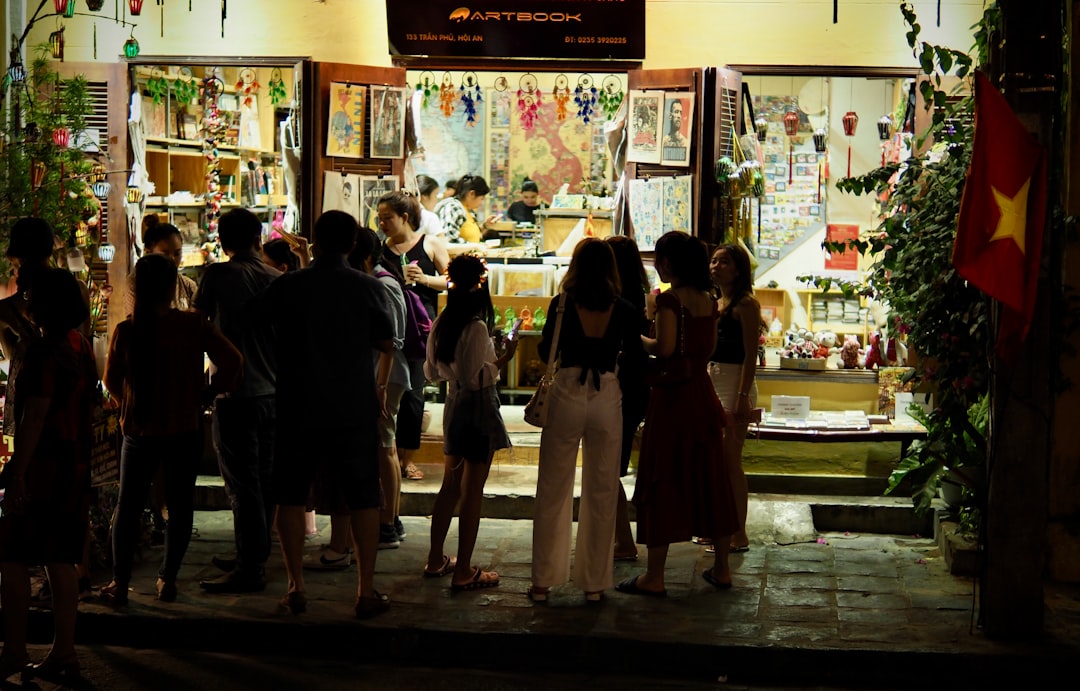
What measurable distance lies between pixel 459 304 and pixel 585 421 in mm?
892

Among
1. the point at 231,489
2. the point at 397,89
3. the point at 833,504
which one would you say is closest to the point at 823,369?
the point at 833,504

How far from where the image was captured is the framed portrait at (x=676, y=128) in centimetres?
941

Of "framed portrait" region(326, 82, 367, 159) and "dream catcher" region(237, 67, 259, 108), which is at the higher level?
"dream catcher" region(237, 67, 259, 108)

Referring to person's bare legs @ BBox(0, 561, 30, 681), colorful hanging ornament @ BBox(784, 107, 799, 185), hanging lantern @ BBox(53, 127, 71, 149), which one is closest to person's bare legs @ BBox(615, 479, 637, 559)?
person's bare legs @ BBox(0, 561, 30, 681)

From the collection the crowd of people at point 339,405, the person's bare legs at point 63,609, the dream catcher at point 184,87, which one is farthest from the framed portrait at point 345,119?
the person's bare legs at point 63,609

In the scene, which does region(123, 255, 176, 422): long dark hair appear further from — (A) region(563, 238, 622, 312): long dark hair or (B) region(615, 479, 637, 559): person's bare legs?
(B) region(615, 479, 637, 559): person's bare legs

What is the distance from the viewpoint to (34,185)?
828 centimetres

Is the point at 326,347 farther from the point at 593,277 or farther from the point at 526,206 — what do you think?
the point at 526,206

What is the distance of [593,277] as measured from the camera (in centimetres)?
641

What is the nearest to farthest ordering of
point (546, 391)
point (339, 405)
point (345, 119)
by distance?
point (339, 405) < point (546, 391) < point (345, 119)

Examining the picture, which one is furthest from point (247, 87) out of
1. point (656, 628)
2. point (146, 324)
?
point (656, 628)

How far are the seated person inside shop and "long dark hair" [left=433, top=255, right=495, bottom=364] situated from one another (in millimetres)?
8552

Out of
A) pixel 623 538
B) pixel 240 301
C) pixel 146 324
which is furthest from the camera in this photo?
pixel 623 538

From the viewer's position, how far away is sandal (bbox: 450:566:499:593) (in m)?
6.93
